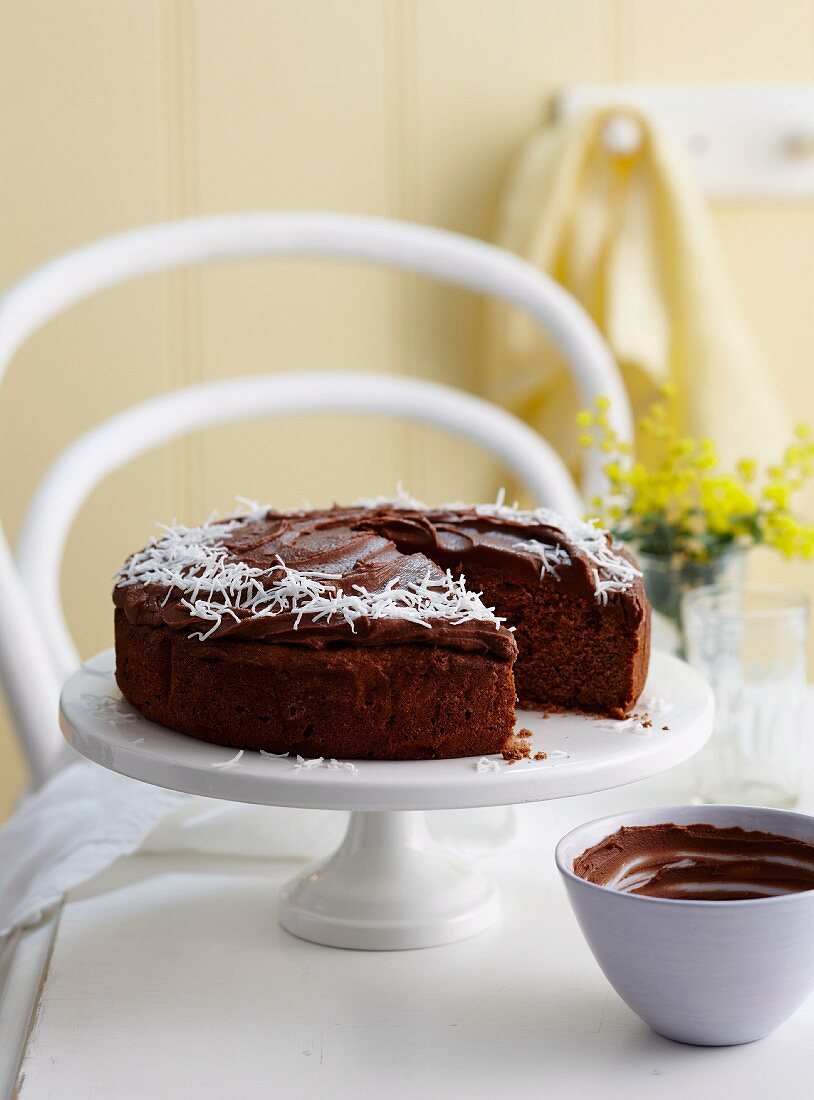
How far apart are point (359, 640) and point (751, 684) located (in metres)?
0.44

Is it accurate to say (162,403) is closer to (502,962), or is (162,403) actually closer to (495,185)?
(495,185)

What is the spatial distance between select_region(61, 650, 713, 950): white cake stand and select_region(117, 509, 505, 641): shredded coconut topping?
9 cm

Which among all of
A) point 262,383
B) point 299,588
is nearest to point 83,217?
point 262,383

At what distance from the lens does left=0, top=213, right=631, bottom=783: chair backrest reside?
1370 mm

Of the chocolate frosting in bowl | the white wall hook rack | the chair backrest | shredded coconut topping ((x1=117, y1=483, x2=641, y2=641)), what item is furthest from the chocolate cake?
the white wall hook rack

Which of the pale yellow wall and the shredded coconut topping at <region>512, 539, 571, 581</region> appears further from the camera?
the pale yellow wall

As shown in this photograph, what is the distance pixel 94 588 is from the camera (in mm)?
1997

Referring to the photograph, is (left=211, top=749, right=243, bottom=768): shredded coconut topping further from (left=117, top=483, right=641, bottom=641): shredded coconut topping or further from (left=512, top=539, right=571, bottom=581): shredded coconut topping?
(left=512, top=539, right=571, bottom=581): shredded coconut topping

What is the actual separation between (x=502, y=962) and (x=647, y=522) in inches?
19.5

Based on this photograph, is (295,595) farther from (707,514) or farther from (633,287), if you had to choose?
(633,287)

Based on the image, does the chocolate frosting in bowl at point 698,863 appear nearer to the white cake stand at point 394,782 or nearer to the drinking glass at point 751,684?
the white cake stand at point 394,782

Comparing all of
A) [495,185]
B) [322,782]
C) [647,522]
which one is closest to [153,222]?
[495,185]

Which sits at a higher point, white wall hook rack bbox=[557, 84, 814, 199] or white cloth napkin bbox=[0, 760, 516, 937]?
white wall hook rack bbox=[557, 84, 814, 199]

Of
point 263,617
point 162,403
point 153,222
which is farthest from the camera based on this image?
point 153,222
